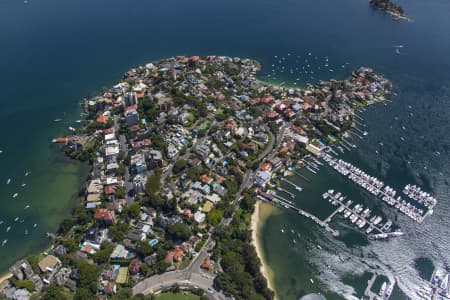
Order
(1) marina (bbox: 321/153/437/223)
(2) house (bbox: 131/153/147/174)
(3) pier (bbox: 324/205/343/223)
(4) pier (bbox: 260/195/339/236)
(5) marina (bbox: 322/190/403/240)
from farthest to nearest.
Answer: (2) house (bbox: 131/153/147/174), (1) marina (bbox: 321/153/437/223), (3) pier (bbox: 324/205/343/223), (4) pier (bbox: 260/195/339/236), (5) marina (bbox: 322/190/403/240)

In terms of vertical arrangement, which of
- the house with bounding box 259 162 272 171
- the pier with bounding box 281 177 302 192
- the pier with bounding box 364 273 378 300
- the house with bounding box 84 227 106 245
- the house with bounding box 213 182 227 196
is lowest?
the pier with bounding box 364 273 378 300

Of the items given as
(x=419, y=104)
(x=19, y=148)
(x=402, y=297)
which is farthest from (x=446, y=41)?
(x=19, y=148)

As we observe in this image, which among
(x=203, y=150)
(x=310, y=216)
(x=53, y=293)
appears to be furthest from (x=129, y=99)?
(x=310, y=216)

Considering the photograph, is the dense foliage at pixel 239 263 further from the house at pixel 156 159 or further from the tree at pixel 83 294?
the house at pixel 156 159

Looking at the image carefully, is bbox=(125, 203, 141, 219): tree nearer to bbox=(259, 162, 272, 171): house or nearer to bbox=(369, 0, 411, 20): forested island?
bbox=(259, 162, 272, 171): house

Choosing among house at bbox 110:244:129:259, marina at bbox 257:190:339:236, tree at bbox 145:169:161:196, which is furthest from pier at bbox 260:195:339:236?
house at bbox 110:244:129:259

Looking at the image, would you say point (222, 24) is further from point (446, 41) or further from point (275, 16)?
point (446, 41)
